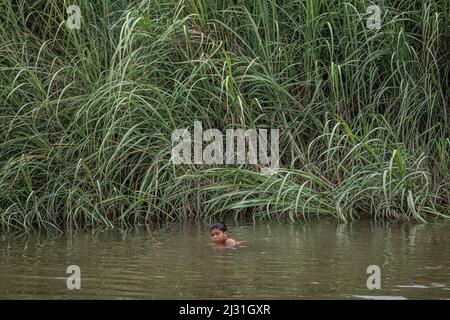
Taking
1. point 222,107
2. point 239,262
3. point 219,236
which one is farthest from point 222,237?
point 222,107

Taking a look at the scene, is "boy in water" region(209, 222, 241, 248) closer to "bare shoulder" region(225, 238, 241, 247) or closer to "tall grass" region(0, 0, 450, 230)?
"bare shoulder" region(225, 238, 241, 247)

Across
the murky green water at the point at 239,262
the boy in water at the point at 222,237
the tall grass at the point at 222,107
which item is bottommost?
the murky green water at the point at 239,262

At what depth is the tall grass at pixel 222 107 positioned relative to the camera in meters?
8.85

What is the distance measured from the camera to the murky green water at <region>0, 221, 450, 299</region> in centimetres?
611

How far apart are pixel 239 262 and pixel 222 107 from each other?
8.11ft

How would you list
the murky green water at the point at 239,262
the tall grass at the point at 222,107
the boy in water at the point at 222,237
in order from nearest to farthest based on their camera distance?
the murky green water at the point at 239,262
the boy in water at the point at 222,237
the tall grass at the point at 222,107

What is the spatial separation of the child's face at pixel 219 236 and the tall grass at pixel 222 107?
1091 mm

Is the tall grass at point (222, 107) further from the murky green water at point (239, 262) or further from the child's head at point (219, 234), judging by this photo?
the child's head at point (219, 234)

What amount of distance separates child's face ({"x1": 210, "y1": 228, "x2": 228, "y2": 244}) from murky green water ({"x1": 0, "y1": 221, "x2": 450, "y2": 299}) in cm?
11

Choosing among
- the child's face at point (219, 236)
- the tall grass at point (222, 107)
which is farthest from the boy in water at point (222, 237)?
the tall grass at point (222, 107)

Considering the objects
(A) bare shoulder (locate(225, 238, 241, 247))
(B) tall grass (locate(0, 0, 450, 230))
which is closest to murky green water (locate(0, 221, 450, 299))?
(A) bare shoulder (locate(225, 238, 241, 247))

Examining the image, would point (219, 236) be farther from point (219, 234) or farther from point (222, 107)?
point (222, 107)
